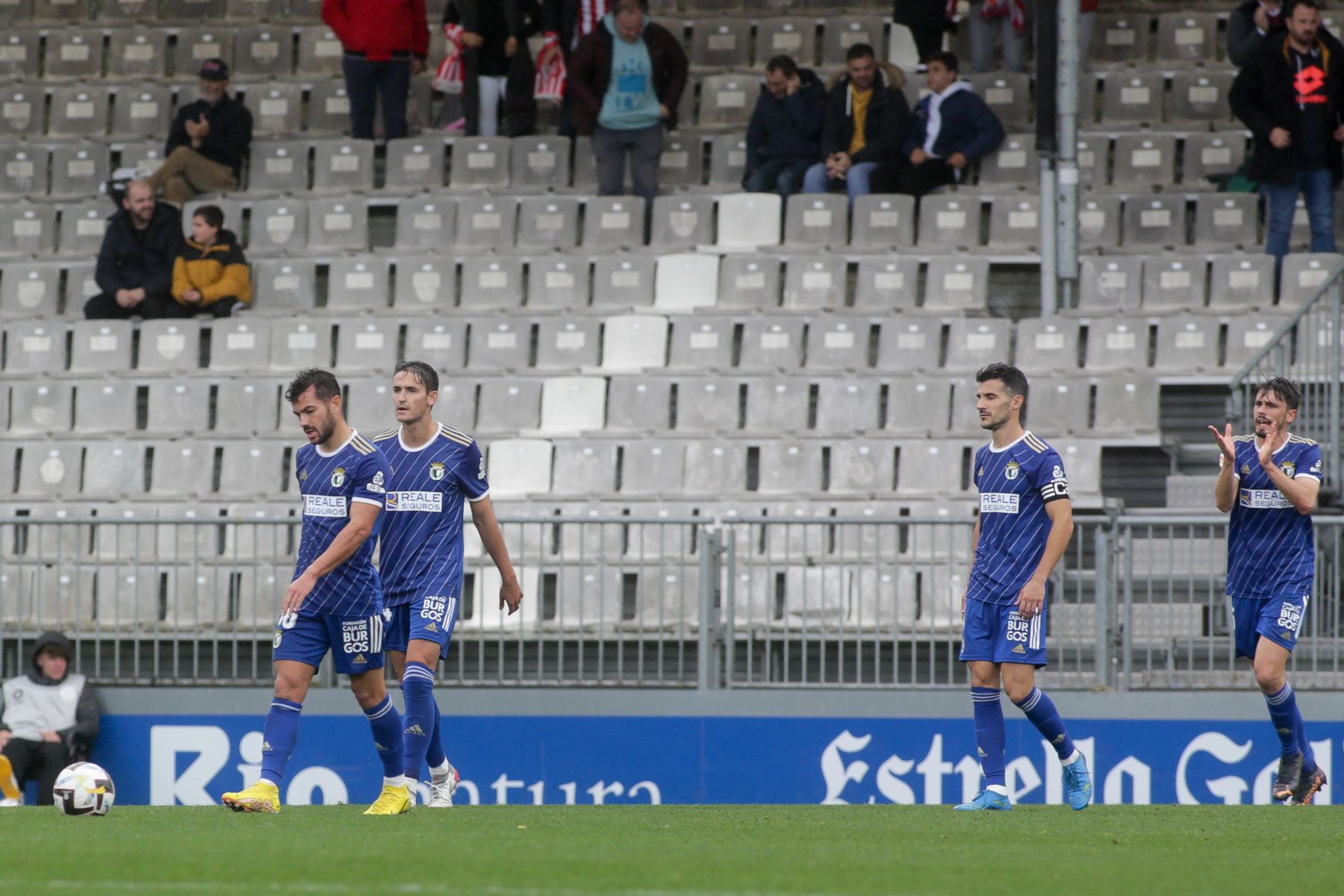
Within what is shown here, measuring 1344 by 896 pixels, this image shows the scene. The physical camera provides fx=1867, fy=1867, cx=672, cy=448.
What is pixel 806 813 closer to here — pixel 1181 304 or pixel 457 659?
pixel 457 659

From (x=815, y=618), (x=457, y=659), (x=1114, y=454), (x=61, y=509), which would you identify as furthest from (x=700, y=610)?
(x=61, y=509)

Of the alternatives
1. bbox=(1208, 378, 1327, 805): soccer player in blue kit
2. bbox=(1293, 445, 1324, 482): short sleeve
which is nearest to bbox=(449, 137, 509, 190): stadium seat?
bbox=(1208, 378, 1327, 805): soccer player in blue kit

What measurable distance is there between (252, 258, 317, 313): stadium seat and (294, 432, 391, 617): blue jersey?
7.38 m

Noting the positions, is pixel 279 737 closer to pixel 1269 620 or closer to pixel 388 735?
pixel 388 735

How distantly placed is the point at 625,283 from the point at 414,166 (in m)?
2.65

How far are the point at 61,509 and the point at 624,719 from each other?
Result: 462 cm

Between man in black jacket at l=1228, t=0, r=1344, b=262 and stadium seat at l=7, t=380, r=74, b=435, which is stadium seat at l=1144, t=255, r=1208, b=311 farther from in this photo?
stadium seat at l=7, t=380, r=74, b=435

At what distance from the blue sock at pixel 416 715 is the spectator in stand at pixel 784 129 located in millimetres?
7988

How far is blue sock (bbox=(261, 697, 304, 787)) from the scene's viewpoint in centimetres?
778

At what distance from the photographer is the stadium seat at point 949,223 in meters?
14.7

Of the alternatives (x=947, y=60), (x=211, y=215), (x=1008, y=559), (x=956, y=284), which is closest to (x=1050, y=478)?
(x=1008, y=559)

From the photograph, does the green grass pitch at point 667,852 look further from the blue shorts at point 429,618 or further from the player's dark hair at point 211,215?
the player's dark hair at point 211,215

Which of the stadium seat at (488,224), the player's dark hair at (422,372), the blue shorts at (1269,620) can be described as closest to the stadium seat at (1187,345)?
the blue shorts at (1269,620)

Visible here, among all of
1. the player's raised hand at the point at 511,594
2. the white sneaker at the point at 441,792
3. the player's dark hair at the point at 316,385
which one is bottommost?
the white sneaker at the point at 441,792
